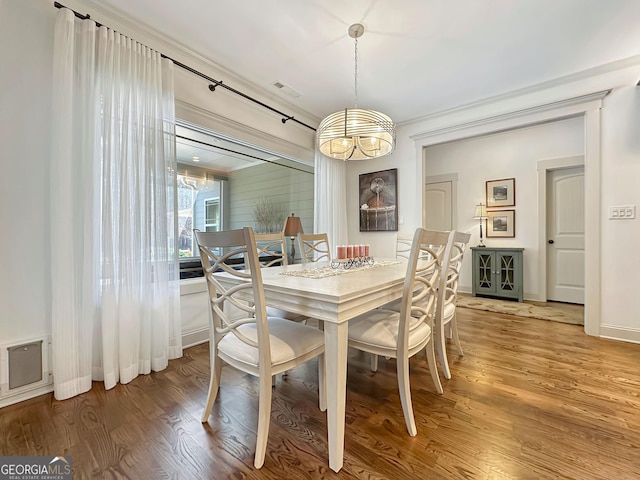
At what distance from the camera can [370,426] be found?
144 cm

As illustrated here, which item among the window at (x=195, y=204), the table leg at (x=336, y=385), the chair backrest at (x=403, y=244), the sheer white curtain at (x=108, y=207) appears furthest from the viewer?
the chair backrest at (x=403, y=244)

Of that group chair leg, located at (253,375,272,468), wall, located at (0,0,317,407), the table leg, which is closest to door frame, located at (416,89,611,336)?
the table leg

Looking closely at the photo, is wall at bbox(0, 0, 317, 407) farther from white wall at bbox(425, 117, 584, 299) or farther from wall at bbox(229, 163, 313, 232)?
white wall at bbox(425, 117, 584, 299)

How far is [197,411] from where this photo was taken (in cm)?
158

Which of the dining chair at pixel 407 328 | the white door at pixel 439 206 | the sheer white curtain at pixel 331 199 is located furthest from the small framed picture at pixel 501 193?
the dining chair at pixel 407 328

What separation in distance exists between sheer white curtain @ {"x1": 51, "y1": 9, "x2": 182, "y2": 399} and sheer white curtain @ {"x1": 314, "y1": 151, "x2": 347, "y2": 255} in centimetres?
213

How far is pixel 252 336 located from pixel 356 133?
1725mm

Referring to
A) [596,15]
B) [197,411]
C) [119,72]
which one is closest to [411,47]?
[596,15]

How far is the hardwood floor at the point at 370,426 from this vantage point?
1185mm

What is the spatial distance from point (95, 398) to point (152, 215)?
1252 millimetres

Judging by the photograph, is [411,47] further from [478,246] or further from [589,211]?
[478,246]

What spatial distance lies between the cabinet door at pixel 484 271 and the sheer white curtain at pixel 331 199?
7.30ft

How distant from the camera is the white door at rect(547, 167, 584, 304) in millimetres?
4012

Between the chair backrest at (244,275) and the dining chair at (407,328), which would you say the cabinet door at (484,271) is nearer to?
the dining chair at (407,328)
